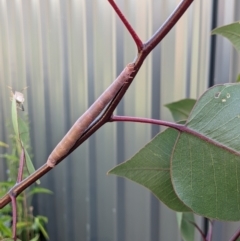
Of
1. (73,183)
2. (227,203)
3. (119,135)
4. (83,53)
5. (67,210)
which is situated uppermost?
(83,53)

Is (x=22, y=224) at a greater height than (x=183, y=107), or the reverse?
(x=183, y=107)

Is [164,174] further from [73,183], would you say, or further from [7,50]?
[7,50]

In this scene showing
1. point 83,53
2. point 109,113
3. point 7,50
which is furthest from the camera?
point 7,50

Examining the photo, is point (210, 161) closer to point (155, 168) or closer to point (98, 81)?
point (155, 168)

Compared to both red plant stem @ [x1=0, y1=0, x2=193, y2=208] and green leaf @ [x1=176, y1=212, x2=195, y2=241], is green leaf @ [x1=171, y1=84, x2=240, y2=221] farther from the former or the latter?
green leaf @ [x1=176, y1=212, x2=195, y2=241]

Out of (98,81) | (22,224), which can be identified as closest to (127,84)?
(98,81)

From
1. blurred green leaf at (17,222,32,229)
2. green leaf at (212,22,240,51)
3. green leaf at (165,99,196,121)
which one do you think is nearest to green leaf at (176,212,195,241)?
green leaf at (165,99,196,121)

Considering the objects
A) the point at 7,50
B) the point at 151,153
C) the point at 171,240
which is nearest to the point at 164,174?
the point at 151,153

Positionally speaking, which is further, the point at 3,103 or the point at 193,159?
the point at 3,103
